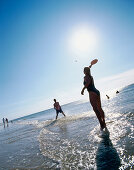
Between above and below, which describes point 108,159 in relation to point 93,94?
below

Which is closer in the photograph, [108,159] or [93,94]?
[108,159]

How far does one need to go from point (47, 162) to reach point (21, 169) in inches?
25.0

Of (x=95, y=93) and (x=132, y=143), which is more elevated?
(x=95, y=93)

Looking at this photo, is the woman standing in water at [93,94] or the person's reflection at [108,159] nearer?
the person's reflection at [108,159]

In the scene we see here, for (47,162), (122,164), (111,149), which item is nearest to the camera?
(122,164)

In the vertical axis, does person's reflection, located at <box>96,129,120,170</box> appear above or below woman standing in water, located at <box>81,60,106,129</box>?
below

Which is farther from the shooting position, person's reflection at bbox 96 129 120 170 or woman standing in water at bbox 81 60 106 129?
woman standing in water at bbox 81 60 106 129

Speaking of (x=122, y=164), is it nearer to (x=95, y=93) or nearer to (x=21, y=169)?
(x=21, y=169)

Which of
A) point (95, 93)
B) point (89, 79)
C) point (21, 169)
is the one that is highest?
point (89, 79)

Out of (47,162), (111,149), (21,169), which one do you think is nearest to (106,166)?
(111,149)

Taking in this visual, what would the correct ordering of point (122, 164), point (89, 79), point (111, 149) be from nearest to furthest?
1. point (122, 164)
2. point (111, 149)
3. point (89, 79)

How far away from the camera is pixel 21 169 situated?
309 centimetres

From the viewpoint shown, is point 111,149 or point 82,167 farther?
point 111,149

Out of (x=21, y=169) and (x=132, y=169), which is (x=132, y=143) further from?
(x=21, y=169)
